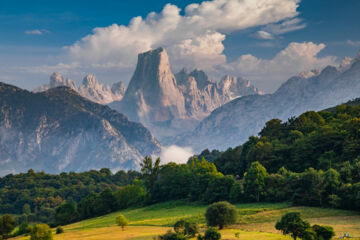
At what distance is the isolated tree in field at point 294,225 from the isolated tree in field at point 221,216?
1482 centimetres

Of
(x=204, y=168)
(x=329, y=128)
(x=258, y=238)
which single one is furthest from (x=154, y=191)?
(x=258, y=238)

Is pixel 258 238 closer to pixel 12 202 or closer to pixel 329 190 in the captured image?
pixel 329 190

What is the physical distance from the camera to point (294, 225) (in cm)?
4284

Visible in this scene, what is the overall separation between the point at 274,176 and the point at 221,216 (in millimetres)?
34649

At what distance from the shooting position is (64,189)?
645 feet

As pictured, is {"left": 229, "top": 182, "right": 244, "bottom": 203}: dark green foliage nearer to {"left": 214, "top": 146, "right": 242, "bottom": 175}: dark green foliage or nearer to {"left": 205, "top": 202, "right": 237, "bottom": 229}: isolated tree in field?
{"left": 205, "top": 202, "right": 237, "bottom": 229}: isolated tree in field

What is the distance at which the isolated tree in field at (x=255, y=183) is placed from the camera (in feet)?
293

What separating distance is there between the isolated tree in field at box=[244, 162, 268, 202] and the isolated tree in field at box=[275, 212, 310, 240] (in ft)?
147

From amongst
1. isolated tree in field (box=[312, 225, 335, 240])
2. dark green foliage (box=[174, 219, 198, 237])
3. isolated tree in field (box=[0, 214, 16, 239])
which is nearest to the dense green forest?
isolated tree in field (box=[312, 225, 335, 240])

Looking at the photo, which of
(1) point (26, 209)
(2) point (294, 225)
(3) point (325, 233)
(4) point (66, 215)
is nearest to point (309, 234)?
(2) point (294, 225)

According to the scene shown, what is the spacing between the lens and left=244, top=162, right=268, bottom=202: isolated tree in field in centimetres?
8931

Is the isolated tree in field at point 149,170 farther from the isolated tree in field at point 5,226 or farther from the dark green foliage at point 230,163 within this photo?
the isolated tree in field at point 5,226

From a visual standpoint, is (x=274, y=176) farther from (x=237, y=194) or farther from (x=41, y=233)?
(x=41, y=233)

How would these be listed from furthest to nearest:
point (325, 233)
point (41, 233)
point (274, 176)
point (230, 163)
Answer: point (230, 163) < point (274, 176) < point (41, 233) < point (325, 233)
